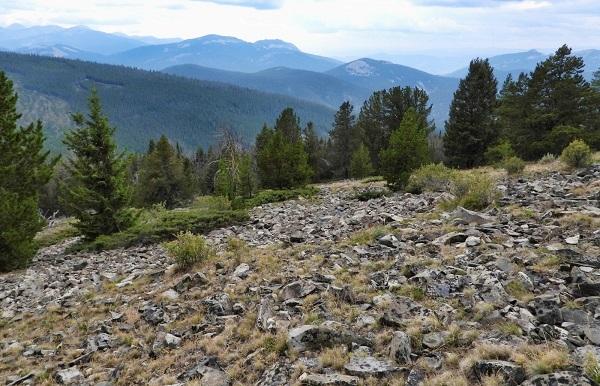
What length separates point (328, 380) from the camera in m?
6.64

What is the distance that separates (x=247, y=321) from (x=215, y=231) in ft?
45.3

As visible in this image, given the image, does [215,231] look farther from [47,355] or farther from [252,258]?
[47,355]

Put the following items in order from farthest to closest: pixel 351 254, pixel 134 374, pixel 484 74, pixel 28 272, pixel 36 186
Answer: pixel 484 74 < pixel 36 186 < pixel 28 272 < pixel 351 254 < pixel 134 374

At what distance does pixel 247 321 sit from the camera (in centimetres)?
948

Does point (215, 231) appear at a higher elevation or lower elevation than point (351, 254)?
lower

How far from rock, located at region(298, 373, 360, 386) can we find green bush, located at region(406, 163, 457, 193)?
19.5 metres

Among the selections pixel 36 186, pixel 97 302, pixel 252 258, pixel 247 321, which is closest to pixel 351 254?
pixel 252 258

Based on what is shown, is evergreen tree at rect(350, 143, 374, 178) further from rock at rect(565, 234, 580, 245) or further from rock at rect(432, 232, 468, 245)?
rock at rect(565, 234, 580, 245)

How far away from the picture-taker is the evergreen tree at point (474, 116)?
166 feet

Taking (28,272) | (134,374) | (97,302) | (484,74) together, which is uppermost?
(484,74)

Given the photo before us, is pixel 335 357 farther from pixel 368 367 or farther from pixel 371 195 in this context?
pixel 371 195

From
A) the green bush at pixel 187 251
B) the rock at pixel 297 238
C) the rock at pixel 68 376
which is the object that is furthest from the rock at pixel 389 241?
the rock at pixel 68 376

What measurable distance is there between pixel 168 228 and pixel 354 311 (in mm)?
16275

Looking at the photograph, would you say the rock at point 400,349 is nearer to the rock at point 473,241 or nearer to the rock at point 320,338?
the rock at point 320,338
